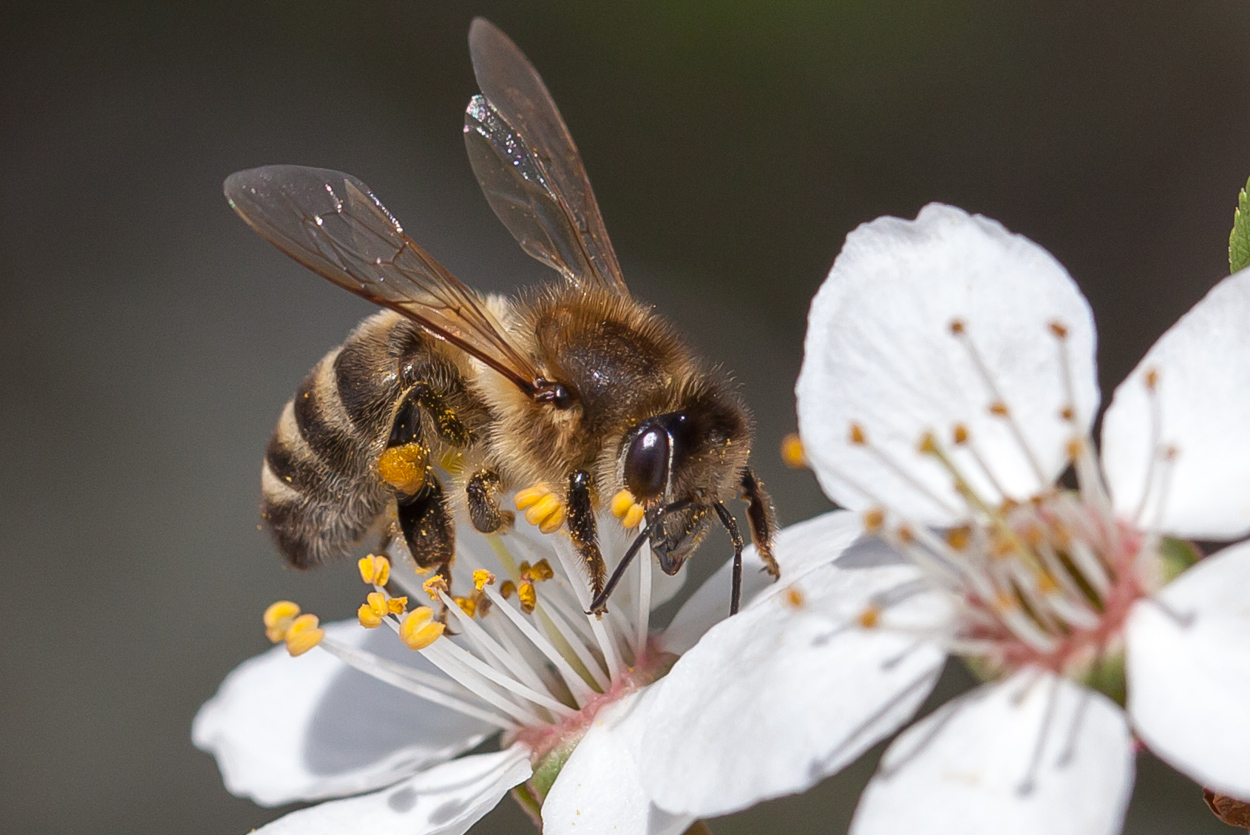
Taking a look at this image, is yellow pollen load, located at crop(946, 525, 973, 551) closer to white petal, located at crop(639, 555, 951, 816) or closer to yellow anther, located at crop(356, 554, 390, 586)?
white petal, located at crop(639, 555, 951, 816)

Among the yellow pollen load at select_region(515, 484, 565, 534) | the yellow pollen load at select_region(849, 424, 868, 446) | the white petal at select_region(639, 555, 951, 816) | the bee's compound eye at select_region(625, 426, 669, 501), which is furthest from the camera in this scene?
the yellow pollen load at select_region(515, 484, 565, 534)

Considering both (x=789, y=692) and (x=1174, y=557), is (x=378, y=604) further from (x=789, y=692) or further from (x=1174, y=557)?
(x=1174, y=557)

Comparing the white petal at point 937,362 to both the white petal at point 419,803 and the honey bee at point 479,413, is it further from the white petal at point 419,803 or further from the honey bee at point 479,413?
the white petal at point 419,803

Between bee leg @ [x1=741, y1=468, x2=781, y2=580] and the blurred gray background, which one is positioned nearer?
bee leg @ [x1=741, y1=468, x2=781, y2=580]

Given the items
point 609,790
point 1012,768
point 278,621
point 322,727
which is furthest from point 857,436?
point 322,727

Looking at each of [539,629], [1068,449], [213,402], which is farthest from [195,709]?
[1068,449]

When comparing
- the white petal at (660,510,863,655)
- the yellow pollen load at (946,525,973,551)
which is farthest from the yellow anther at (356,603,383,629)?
the yellow pollen load at (946,525,973,551)

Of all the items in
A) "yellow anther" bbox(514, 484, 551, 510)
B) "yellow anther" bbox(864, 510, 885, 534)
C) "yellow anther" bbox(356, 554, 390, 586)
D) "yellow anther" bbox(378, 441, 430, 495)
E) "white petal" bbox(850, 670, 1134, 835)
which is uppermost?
"yellow anther" bbox(378, 441, 430, 495)

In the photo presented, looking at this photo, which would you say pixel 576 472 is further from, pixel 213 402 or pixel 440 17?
pixel 440 17
